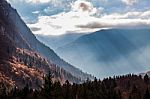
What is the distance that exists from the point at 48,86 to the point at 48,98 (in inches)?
188

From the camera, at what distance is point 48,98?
13400cm

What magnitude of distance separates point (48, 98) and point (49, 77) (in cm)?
959

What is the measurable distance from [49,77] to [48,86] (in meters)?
5.04

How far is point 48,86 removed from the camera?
136 metres

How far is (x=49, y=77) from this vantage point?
140m
